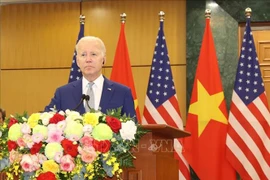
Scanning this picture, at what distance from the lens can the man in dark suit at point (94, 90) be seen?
3.29 m

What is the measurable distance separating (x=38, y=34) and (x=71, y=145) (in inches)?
195

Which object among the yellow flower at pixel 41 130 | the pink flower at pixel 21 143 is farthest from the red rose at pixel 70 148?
the pink flower at pixel 21 143

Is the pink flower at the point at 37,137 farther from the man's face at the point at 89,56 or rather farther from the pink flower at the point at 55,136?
the man's face at the point at 89,56

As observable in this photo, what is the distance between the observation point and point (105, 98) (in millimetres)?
3283

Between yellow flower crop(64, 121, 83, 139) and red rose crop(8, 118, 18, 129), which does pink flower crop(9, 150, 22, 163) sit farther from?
yellow flower crop(64, 121, 83, 139)

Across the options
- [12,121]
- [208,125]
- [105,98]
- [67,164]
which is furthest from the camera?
[208,125]

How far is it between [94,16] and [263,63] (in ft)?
7.54

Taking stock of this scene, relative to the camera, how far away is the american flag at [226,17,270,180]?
5559 millimetres

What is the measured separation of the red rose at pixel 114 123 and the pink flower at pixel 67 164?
252mm

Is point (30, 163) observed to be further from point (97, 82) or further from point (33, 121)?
point (97, 82)

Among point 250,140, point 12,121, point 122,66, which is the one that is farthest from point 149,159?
point 122,66

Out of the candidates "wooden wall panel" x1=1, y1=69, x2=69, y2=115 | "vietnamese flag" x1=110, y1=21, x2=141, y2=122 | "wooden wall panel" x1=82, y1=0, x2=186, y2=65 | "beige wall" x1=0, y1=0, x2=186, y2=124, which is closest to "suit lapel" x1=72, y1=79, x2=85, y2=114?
"vietnamese flag" x1=110, y1=21, x2=141, y2=122

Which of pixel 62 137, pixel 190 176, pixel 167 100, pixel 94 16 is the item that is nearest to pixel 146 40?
pixel 94 16

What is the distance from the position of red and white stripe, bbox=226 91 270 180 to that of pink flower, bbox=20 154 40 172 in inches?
134
